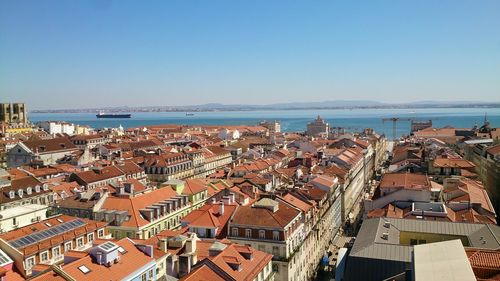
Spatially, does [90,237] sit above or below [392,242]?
below

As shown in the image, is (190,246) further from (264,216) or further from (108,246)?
(264,216)

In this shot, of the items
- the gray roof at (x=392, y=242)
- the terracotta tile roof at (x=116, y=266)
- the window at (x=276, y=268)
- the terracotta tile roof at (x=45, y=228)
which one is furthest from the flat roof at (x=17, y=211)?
the gray roof at (x=392, y=242)

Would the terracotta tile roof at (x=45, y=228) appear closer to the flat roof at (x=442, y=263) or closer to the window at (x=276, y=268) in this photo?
the window at (x=276, y=268)

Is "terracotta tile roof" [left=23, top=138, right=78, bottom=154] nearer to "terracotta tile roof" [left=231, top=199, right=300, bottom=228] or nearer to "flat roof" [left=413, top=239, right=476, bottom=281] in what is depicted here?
"terracotta tile roof" [left=231, top=199, right=300, bottom=228]

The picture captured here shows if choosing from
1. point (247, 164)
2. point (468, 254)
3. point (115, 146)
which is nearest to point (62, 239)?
point (468, 254)

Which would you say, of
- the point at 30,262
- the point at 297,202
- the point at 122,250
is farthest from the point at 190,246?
the point at 297,202

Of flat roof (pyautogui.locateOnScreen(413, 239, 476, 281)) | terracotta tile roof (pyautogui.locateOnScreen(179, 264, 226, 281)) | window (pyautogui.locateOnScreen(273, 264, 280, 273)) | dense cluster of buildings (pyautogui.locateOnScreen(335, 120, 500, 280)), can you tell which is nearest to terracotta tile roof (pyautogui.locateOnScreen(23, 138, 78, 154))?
dense cluster of buildings (pyautogui.locateOnScreen(335, 120, 500, 280))
